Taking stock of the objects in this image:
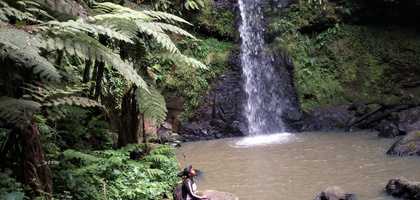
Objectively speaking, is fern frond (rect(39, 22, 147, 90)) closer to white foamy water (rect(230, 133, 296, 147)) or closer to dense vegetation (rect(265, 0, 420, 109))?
white foamy water (rect(230, 133, 296, 147))

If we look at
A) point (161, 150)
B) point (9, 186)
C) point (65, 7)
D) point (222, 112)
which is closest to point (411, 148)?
point (161, 150)

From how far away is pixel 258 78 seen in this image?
42.2 ft

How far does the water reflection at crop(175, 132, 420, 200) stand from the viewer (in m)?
5.63

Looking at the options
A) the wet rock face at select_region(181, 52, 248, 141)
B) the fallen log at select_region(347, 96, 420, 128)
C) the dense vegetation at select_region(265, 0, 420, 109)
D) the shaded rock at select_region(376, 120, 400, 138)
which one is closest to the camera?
the shaded rock at select_region(376, 120, 400, 138)

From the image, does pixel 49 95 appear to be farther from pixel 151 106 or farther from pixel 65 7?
pixel 151 106

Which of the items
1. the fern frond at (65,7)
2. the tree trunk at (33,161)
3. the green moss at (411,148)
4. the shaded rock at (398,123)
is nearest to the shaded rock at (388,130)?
the shaded rock at (398,123)

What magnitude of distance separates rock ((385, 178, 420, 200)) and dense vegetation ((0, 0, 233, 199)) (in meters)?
3.15

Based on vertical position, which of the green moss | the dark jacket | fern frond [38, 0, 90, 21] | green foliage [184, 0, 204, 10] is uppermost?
green foliage [184, 0, 204, 10]

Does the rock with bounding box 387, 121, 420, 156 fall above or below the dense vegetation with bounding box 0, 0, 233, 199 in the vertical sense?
below

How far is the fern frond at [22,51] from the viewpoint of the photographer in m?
2.39

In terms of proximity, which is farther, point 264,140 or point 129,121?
point 264,140

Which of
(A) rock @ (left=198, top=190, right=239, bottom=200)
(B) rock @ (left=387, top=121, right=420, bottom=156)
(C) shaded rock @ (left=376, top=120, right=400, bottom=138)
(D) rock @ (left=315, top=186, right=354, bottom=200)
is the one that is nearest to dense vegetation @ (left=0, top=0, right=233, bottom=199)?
(A) rock @ (left=198, top=190, right=239, bottom=200)

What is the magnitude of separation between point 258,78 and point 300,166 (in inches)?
250

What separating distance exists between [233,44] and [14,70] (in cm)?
1153
